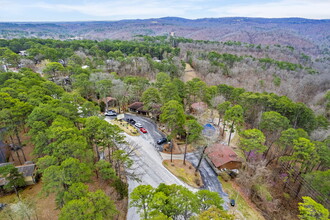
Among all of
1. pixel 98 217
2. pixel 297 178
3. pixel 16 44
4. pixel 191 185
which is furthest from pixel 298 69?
pixel 16 44

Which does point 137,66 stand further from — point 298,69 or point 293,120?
point 298,69

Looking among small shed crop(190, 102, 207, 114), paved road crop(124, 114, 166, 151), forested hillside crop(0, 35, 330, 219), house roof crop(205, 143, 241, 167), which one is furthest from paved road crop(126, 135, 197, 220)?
small shed crop(190, 102, 207, 114)

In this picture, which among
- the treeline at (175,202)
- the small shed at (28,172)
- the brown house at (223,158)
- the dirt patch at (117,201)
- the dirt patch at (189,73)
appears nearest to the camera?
the treeline at (175,202)

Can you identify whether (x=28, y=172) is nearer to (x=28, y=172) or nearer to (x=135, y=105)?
(x=28, y=172)

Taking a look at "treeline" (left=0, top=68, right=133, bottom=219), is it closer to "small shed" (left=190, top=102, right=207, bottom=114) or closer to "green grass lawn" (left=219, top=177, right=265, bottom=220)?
"green grass lawn" (left=219, top=177, right=265, bottom=220)

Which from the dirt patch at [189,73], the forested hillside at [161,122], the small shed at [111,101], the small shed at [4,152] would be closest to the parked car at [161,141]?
the forested hillside at [161,122]

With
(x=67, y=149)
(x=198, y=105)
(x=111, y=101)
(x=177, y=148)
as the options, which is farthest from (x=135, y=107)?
(x=67, y=149)

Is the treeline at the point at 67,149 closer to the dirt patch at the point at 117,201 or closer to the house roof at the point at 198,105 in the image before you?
the dirt patch at the point at 117,201
